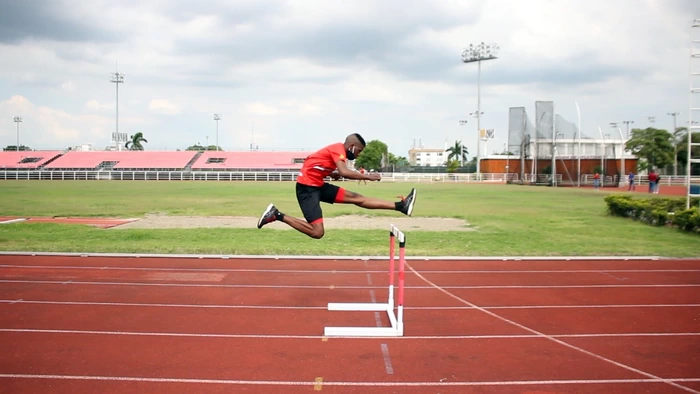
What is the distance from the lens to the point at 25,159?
78.1 meters

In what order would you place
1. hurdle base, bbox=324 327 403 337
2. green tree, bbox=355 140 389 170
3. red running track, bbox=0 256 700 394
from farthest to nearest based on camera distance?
green tree, bbox=355 140 389 170 → hurdle base, bbox=324 327 403 337 → red running track, bbox=0 256 700 394

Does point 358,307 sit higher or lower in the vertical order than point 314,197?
lower

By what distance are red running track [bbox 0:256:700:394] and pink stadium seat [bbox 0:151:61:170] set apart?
74.8 metres

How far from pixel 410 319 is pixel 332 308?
41.2 inches

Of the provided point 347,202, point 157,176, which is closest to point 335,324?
point 347,202

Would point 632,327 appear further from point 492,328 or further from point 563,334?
point 492,328

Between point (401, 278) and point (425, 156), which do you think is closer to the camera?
point (401, 278)

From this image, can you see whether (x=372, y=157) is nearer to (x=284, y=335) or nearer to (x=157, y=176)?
(x=157, y=176)

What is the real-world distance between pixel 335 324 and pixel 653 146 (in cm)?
5946

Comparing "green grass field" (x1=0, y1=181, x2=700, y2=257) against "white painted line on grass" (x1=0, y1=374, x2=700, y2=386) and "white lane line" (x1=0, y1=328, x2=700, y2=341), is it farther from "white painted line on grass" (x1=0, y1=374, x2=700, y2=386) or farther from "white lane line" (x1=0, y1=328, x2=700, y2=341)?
"white painted line on grass" (x1=0, y1=374, x2=700, y2=386)

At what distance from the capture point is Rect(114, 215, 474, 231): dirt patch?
17.4 meters

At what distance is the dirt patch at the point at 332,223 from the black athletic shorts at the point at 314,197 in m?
9.35

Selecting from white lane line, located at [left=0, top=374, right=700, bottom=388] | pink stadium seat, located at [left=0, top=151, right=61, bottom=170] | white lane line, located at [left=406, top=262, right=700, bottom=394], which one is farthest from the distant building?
white lane line, located at [left=0, top=374, right=700, bottom=388]

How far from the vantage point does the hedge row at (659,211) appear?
16.6 metres
